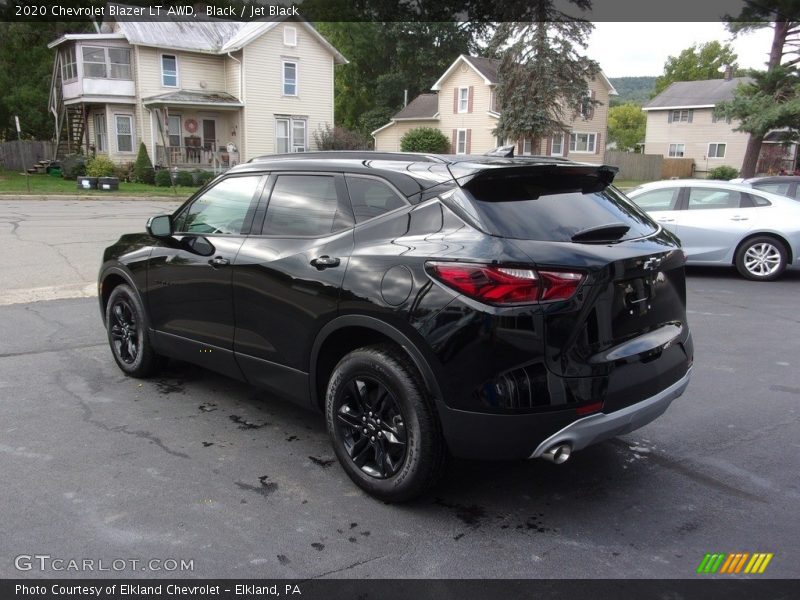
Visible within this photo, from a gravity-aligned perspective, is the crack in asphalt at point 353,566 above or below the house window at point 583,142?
below

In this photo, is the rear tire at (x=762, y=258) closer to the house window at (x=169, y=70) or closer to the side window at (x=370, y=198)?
the side window at (x=370, y=198)

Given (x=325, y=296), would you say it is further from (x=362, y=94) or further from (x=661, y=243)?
(x=362, y=94)

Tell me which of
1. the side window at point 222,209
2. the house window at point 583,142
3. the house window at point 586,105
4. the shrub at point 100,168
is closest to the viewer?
the side window at point 222,209

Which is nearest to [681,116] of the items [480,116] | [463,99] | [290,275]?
[480,116]

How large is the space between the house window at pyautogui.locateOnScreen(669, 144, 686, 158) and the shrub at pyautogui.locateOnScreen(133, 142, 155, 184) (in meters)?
44.1

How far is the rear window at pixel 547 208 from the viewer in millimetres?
3275

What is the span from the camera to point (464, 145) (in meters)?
45.2

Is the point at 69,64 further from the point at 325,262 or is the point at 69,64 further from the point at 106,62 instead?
the point at 325,262

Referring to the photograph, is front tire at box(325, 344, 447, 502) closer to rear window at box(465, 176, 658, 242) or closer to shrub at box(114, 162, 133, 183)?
rear window at box(465, 176, 658, 242)

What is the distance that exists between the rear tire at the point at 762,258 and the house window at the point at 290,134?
30.0 meters

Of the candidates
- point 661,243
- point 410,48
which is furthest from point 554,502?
point 410,48

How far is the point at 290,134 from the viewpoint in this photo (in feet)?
125

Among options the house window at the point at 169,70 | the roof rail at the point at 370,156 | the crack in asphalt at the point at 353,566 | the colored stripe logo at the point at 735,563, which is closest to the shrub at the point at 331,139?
the house window at the point at 169,70

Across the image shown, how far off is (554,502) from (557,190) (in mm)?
1692
